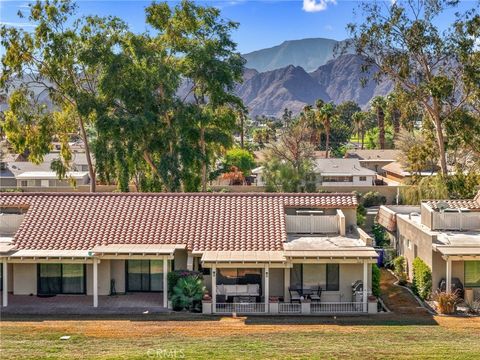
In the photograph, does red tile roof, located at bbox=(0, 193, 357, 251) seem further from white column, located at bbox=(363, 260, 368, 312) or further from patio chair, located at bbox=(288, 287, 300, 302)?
white column, located at bbox=(363, 260, 368, 312)

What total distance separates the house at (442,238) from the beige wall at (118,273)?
1271cm

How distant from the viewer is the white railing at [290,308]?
2294 cm

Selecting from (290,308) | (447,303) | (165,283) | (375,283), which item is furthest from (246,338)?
(447,303)

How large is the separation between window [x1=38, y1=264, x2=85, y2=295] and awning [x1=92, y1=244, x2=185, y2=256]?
5.74ft

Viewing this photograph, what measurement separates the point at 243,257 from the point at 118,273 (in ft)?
18.5

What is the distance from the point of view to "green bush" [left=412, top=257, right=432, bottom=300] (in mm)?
24656

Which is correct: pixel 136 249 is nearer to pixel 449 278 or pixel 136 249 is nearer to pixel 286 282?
pixel 286 282

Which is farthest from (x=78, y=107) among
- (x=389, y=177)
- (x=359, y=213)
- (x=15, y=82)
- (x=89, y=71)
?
(x=389, y=177)

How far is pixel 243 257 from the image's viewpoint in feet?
76.2

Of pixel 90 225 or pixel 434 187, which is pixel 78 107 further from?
pixel 434 187

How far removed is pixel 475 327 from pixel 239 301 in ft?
28.0

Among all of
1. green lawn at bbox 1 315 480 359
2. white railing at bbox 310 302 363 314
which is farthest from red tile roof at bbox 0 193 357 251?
green lawn at bbox 1 315 480 359

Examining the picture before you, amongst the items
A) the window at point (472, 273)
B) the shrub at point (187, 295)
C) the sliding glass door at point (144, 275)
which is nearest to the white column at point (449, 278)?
the window at point (472, 273)

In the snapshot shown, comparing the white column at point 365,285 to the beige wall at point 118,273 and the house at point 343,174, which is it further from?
the house at point 343,174
